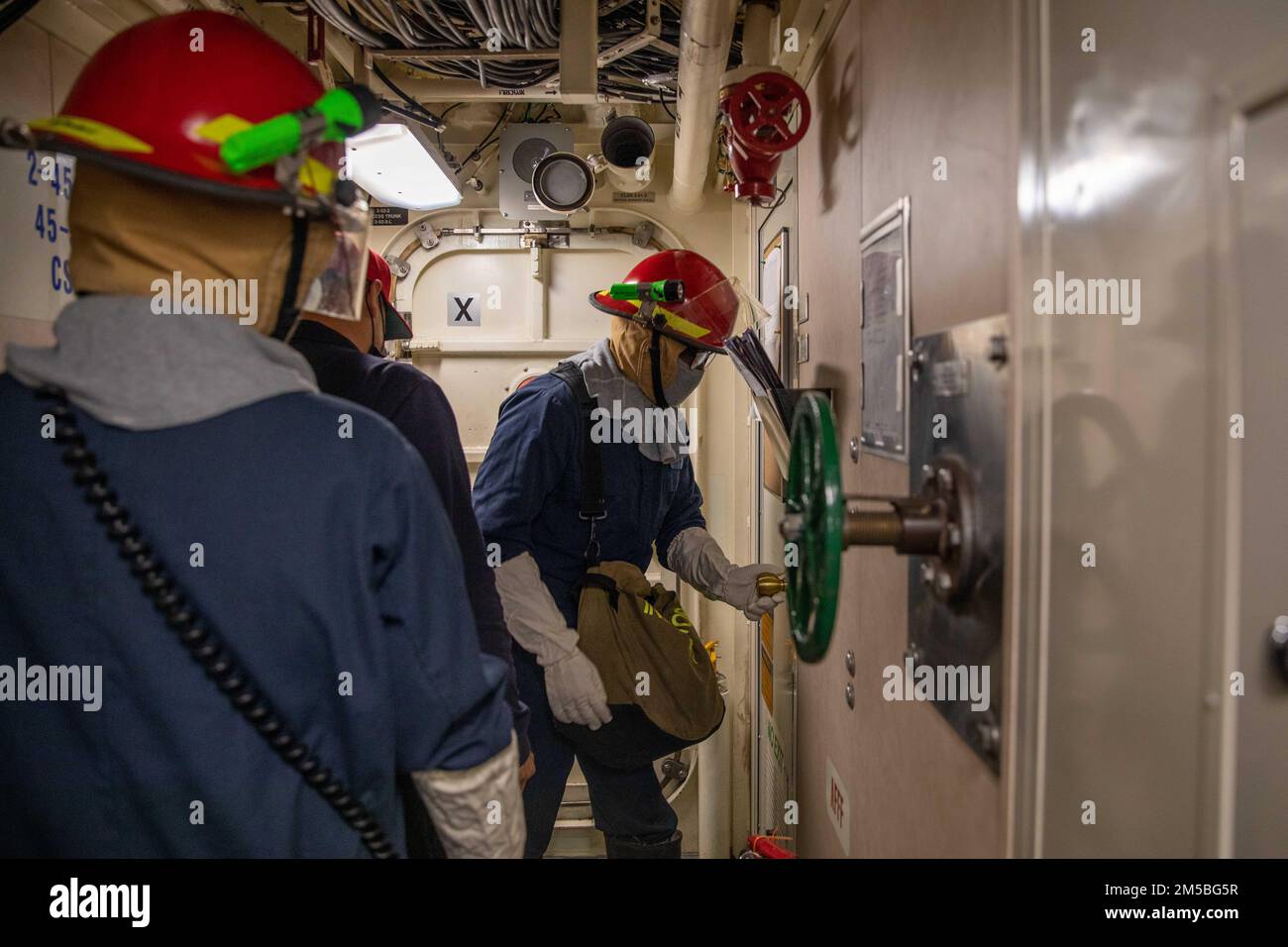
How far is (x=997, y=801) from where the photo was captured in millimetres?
835

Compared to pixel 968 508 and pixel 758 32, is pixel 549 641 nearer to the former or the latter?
pixel 968 508

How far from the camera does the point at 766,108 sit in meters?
1.72

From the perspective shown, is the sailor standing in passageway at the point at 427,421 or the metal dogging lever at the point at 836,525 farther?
the sailor standing in passageway at the point at 427,421

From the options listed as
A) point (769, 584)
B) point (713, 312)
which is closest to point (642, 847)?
point (769, 584)

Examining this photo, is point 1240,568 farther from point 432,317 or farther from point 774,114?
point 432,317

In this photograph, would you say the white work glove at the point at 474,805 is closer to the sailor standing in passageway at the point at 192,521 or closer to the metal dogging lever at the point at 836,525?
the sailor standing in passageway at the point at 192,521

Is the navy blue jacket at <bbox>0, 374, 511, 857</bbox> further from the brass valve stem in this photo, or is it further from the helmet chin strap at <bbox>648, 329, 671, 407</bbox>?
the helmet chin strap at <bbox>648, 329, 671, 407</bbox>

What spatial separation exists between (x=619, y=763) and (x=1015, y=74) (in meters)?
1.80

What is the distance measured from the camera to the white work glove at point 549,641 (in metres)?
1.80

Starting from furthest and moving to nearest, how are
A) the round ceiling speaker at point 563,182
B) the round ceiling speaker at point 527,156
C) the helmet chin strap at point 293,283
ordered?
the round ceiling speaker at point 527,156 → the round ceiling speaker at point 563,182 → the helmet chin strap at point 293,283

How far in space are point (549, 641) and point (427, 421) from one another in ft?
2.10

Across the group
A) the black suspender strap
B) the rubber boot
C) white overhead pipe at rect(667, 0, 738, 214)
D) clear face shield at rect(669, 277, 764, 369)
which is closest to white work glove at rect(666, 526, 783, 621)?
the black suspender strap

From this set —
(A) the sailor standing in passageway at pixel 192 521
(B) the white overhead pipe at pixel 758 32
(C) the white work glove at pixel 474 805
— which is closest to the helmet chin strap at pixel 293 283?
(A) the sailor standing in passageway at pixel 192 521
